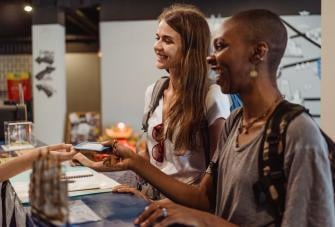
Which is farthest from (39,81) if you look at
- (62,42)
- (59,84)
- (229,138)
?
(229,138)

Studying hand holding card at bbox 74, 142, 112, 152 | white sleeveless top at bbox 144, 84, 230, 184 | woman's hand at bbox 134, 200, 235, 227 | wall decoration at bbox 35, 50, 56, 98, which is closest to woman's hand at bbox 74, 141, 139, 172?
hand holding card at bbox 74, 142, 112, 152

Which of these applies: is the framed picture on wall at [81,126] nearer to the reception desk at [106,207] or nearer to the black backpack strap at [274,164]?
the reception desk at [106,207]

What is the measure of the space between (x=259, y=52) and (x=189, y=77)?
2.33 feet

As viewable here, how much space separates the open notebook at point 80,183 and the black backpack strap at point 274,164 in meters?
0.71

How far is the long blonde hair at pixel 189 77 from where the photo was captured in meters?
1.77

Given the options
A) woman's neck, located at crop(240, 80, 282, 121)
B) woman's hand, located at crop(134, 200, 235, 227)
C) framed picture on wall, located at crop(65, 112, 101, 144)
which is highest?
woman's neck, located at crop(240, 80, 282, 121)

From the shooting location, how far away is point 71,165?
2084 mm

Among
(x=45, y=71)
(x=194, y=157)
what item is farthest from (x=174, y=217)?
(x=45, y=71)

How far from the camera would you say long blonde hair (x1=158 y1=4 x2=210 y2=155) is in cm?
177

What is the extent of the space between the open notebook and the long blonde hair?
1.11ft

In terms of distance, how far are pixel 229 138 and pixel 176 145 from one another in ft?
1.55

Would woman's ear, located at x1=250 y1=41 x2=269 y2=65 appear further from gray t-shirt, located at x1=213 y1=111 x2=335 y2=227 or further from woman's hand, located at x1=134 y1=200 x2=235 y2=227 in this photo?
woman's hand, located at x1=134 y1=200 x2=235 y2=227

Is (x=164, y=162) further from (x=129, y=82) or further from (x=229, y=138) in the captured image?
(x=129, y=82)

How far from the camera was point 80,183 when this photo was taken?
1.70 m
